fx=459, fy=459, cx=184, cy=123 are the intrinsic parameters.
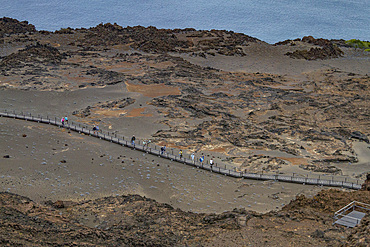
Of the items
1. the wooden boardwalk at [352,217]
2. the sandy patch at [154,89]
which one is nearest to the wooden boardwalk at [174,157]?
the wooden boardwalk at [352,217]

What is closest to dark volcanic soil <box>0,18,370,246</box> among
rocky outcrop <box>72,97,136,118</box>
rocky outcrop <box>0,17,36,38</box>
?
rocky outcrop <box>72,97,136,118</box>

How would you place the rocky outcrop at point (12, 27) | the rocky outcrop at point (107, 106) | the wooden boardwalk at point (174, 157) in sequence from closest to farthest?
the wooden boardwalk at point (174, 157) → the rocky outcrop at point (107, 106) → the rocky outcrop at point (12, 27)

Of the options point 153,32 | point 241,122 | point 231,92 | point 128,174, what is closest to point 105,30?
point 153,32

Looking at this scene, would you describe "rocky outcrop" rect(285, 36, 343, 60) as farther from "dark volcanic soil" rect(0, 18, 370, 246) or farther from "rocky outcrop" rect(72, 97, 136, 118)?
"rocky outcrop" rect(72, 97, 136, 118)

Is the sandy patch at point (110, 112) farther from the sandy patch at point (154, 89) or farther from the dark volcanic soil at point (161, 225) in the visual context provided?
the dark volcanic soil at point (161, 225)

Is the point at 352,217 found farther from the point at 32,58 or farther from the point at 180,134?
the point at 32,58

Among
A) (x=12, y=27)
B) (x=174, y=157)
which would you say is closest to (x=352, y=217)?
(x=174, y=157)
